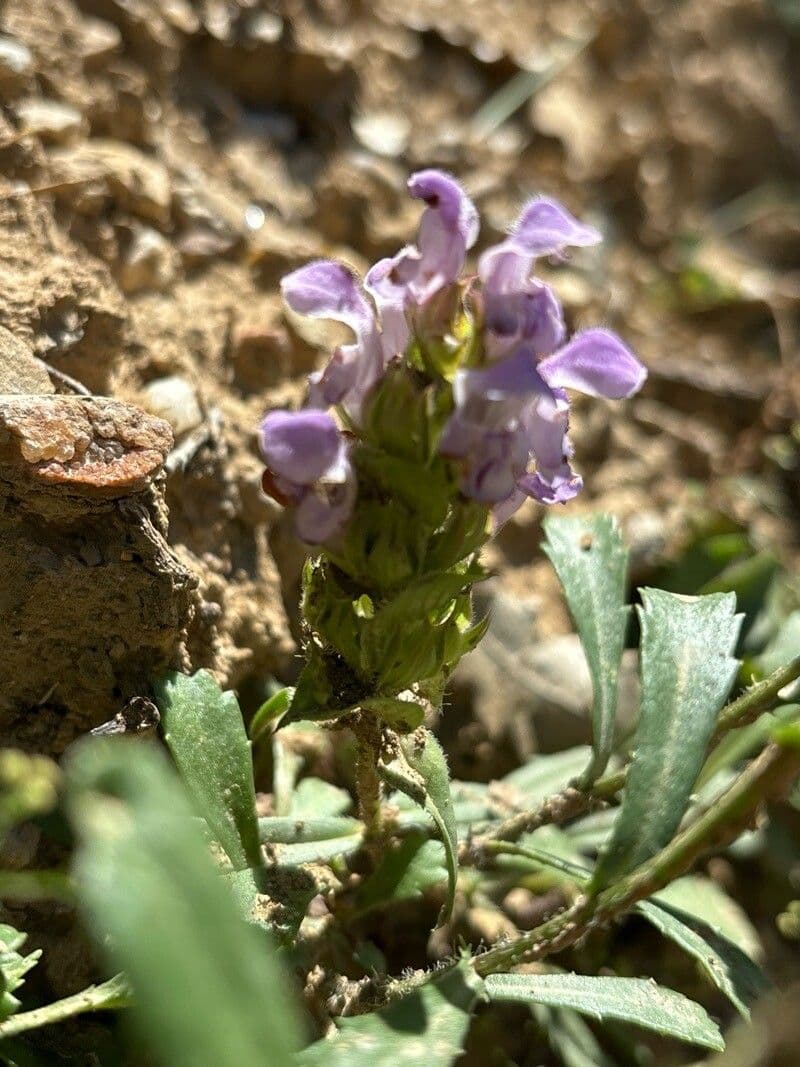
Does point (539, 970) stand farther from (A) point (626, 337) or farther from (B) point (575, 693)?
(A) point (626, 337)

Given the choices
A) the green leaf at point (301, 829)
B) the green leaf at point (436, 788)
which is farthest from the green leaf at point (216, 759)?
the green leaf at point (436, 788)

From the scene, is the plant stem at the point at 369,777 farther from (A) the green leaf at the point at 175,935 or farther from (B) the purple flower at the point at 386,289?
(A) the green leaf at the point at 175,935

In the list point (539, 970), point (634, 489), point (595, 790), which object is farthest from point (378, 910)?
point (634, 489)

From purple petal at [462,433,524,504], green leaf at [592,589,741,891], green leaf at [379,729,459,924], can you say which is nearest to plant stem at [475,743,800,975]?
green leaf at [592,589,741,891]

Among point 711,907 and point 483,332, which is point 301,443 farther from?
point 711,907

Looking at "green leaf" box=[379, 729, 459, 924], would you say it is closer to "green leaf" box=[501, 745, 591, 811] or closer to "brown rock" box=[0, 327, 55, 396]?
"green leaf" box=[501, 745, 591, 811]
